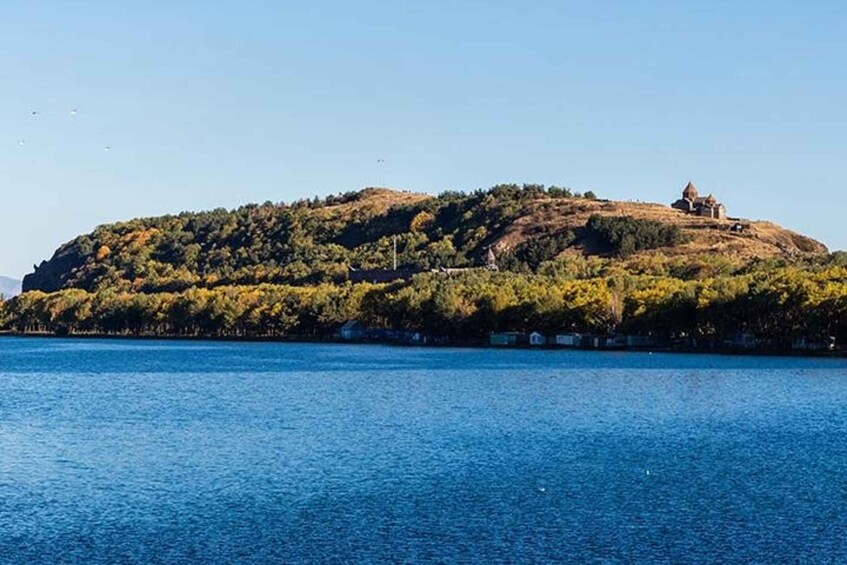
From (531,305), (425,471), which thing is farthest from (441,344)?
(425,471)

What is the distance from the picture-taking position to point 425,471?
137 feet

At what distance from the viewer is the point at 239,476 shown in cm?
4066

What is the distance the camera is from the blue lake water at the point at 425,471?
101 ft

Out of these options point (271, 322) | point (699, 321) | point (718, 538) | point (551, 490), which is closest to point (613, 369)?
point (699, 321)

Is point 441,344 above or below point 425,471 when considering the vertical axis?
above

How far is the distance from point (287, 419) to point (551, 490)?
22157 mm

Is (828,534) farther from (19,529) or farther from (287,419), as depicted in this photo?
(287,419)

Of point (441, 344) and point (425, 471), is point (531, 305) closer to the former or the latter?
point (441, 344)

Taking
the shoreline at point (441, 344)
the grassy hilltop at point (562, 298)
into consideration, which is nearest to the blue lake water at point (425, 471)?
the shoreline at point (441, 344)

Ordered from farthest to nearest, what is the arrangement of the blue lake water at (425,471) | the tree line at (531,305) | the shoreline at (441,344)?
the tree line at (531,305) < the shoreline at (441,344) < the blue lake water at (425,471)

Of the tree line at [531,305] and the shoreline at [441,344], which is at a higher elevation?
the tree line at [531,305]

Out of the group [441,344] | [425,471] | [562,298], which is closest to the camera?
[425,471]

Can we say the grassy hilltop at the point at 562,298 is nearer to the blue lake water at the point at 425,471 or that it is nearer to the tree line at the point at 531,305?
the tree line at the point at 531,305

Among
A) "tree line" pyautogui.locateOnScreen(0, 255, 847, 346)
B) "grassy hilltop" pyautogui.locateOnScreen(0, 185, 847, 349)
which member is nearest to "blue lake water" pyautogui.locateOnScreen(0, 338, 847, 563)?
"grassy hilltop" pyautogui.locateOnScreen(0, 185, 847, 349)
